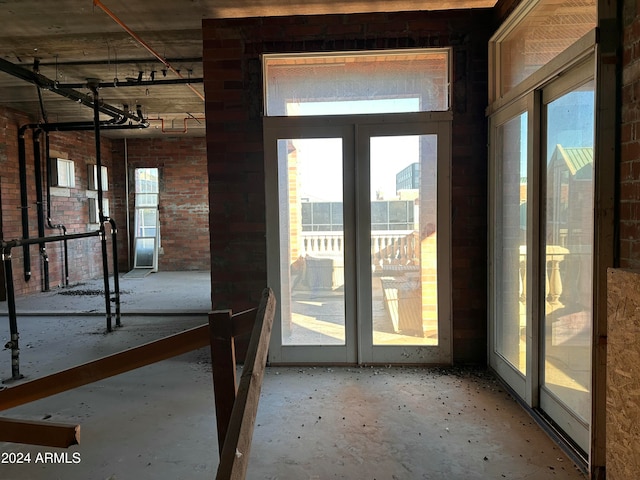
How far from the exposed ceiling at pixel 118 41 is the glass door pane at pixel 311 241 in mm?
1324

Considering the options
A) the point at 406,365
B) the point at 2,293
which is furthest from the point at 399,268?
the point at 2,293

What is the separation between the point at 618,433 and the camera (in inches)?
67.6

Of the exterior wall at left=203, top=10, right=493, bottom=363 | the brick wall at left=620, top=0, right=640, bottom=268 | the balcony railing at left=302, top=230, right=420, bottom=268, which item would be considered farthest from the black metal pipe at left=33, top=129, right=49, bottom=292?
the brick wall at left=620, top=0, right=640, bottom=268

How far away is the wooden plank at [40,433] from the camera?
4.66 feet

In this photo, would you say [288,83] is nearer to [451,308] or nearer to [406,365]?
[451,308]

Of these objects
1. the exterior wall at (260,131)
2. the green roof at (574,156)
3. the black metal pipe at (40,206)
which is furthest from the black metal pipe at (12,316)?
the black metal pipe at (40,206)

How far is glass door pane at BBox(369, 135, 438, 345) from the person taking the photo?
3.47 meters

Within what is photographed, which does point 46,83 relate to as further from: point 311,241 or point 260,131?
point 311,241

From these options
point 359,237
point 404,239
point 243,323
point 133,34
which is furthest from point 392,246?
point 133,34

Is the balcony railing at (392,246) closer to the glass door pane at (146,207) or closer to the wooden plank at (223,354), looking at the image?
the wooden plank at (223,354)

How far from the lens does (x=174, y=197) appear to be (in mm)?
10328

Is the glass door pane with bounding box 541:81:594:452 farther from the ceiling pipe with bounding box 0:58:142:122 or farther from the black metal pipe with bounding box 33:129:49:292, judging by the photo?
the black metal pipe with bounding box 33:129:49:292

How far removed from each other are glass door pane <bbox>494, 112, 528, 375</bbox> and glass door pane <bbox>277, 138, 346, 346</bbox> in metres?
1.24

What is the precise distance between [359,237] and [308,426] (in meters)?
1.54
